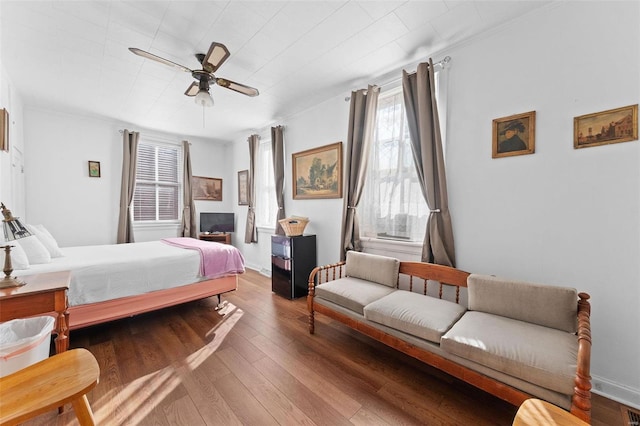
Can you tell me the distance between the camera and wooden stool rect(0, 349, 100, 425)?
102 cm

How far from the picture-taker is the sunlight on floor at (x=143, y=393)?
1.58 meters

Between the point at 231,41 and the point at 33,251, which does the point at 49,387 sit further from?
the point at 231,41

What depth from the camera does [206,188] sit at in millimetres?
5738

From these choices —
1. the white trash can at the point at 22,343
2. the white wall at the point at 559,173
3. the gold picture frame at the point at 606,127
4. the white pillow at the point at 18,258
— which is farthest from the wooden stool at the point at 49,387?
the gold picture frame at the point at 606,127

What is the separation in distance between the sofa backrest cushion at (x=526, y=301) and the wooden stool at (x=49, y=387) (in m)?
2.41

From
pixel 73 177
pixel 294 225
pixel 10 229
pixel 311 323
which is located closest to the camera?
pixel 10 229

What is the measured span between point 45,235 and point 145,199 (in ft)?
7.46

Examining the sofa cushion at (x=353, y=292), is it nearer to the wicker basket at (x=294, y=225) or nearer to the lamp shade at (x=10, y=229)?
the wicker basket at (x=294, y=225)

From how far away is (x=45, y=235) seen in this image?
9.34ft

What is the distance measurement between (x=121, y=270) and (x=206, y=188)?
136 inches

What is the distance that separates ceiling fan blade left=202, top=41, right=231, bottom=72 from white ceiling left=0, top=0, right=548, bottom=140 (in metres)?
0.22

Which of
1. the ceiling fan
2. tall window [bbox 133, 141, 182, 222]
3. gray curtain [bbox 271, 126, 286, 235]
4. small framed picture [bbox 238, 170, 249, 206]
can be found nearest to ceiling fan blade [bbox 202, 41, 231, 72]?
the ceiling fan

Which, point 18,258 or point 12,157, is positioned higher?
point 12,157

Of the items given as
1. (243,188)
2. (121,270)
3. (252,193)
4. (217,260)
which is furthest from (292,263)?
(243,188)
